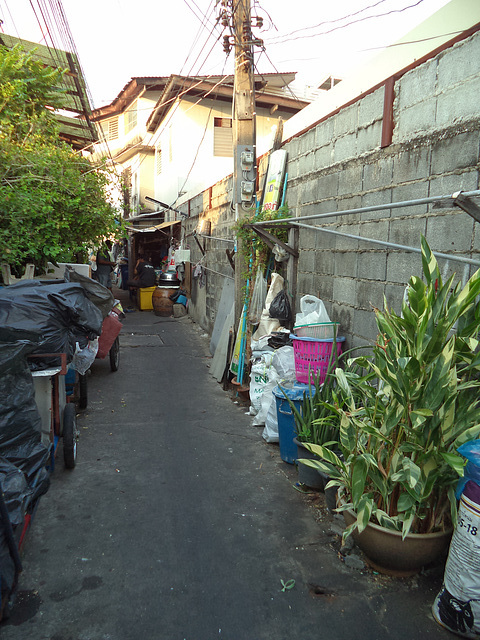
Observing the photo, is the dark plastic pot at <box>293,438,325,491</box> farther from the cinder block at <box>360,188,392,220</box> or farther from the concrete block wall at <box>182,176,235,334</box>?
the concrete block wall at <box>182,176,235,334</box>

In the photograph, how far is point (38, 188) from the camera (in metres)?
6.41

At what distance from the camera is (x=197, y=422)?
223 inches

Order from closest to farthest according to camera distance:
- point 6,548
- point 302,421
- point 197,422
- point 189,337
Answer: point 6,548 < point 302,421 < point 197,422 < point 189,337

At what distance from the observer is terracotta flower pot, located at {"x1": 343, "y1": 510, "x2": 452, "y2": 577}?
105 inches

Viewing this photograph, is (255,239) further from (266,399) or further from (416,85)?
(416,85)

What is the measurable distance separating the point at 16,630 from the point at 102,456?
2250 millimetres

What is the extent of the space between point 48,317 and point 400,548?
3231mm

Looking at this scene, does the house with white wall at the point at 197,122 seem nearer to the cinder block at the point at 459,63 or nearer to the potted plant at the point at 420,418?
the cinder block at the point at 459,63

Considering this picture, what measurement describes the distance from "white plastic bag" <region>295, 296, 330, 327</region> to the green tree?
3740 millimetres

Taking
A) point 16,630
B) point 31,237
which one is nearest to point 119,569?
point 16,630

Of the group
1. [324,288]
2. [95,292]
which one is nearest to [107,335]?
[95,292]

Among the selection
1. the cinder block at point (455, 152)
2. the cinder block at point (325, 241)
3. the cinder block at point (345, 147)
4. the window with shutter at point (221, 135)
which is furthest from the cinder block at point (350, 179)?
the window with shutter at point (221, 135)

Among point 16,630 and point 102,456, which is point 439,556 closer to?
point 16,630

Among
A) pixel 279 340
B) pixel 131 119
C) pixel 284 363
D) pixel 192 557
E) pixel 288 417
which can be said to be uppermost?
pixel 131 119
